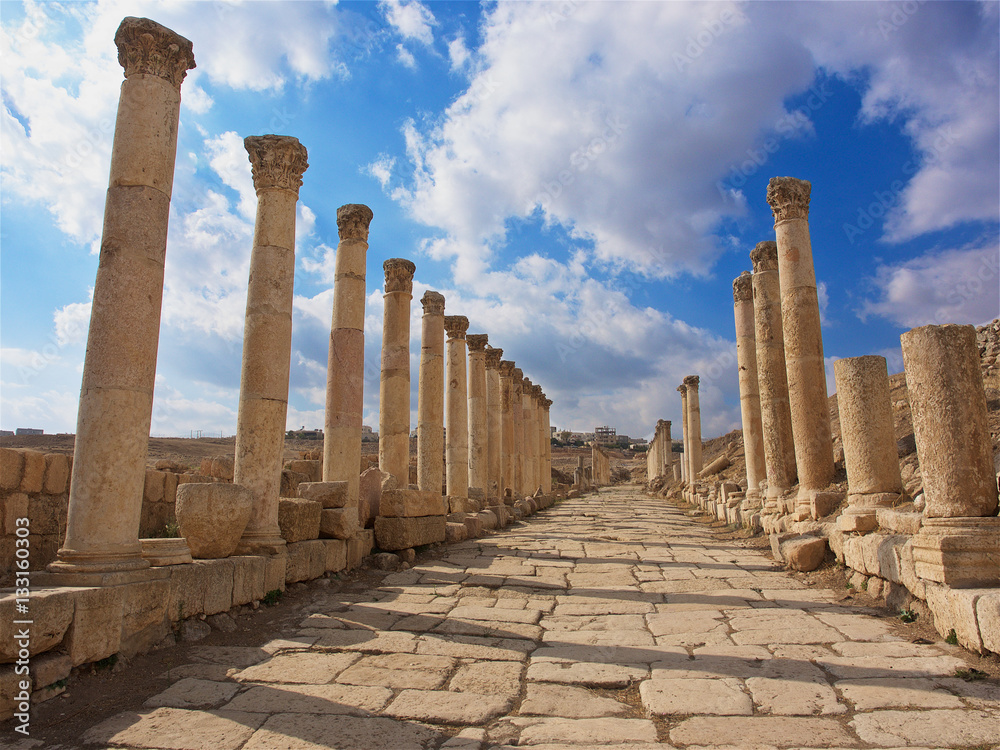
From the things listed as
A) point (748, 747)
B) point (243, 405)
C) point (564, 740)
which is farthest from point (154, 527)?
point (748, 747)

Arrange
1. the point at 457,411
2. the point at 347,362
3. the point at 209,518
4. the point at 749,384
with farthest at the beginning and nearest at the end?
1. the point at 457,411
2. the point at 749,384
3. the point at 347,362
4. the point at 209,518

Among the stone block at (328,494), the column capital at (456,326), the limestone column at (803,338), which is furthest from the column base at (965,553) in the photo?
the column capital at (456,326)

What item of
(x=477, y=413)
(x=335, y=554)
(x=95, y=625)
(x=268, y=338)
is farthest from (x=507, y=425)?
(x=95, y=625)

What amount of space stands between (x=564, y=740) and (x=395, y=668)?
6.27ft

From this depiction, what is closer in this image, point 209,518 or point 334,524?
point 209,518

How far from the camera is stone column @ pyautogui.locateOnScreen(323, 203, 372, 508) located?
39.0 ft

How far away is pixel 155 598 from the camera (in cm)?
577

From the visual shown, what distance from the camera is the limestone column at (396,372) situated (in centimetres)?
1472

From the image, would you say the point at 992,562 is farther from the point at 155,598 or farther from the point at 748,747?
the point at 155,598

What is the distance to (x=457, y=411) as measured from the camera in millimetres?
20219

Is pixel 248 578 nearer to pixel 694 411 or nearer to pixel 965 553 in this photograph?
pixel 965 553

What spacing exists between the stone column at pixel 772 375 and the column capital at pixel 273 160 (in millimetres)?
10430

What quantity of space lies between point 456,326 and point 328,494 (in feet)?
37.0

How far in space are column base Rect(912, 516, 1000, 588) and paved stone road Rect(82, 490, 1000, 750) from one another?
0.75 m
